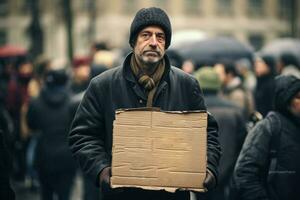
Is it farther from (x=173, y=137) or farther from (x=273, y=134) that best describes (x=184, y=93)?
(x=273, y=134)

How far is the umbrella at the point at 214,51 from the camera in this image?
15633mm

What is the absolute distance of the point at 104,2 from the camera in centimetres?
6419

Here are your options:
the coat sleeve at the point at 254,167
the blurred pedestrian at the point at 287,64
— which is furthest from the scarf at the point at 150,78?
the blurred pedestrian at the point at 287,64

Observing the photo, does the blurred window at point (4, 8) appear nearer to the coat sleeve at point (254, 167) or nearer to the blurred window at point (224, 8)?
the blurred window at point (224, 8)

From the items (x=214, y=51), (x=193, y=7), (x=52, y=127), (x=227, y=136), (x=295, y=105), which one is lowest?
(x=193, y=7)

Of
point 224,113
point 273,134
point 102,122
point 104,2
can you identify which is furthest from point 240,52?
point 104,2

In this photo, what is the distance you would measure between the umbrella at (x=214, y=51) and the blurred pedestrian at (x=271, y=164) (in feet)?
27.5

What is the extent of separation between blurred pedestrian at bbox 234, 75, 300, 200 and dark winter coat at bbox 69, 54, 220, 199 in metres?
0.86

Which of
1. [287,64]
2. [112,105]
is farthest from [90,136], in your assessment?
[287,64]

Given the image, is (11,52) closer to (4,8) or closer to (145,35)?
(145,35)

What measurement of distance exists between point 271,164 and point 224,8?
6190 centimetres

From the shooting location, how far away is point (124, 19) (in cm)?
6378

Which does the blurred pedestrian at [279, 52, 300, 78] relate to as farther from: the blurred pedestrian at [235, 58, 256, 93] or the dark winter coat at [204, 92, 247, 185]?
the dark winter coat at [204, 92, 247, 185]

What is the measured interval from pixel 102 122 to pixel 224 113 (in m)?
3.51
